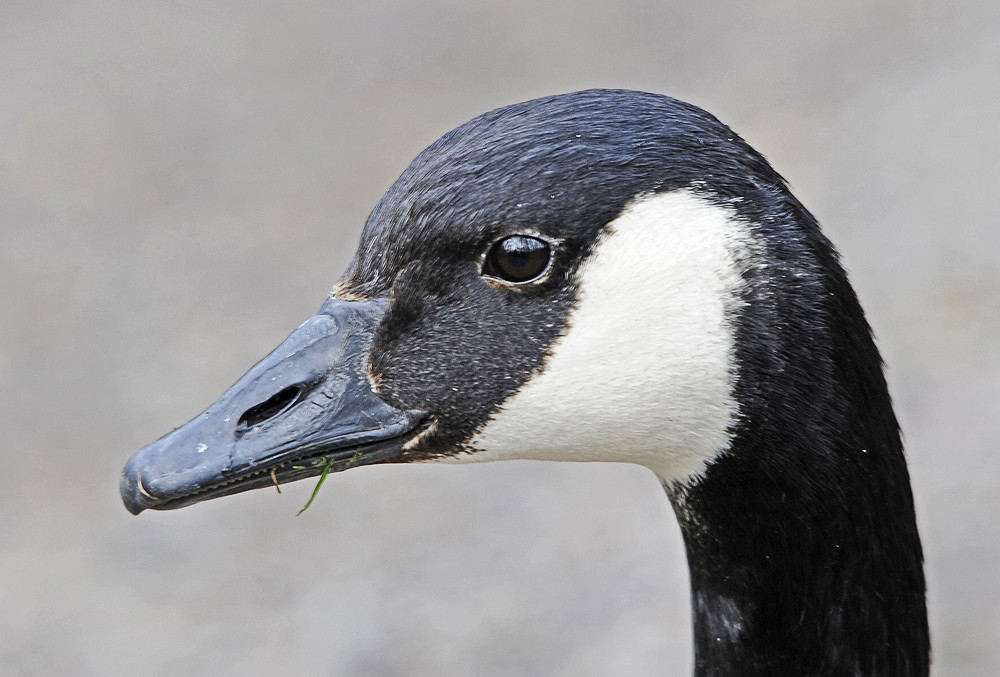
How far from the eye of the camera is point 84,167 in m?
6.88

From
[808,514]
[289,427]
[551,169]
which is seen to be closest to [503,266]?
[551,169]

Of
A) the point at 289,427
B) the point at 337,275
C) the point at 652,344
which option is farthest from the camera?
the point at 337,275

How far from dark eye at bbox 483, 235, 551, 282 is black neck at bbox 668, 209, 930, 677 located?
1.12 ft

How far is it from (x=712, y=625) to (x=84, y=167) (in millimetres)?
5664

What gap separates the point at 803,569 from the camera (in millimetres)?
2037

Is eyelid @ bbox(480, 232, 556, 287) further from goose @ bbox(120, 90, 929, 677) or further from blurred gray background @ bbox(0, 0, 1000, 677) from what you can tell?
blurred gray background @ bbox(0, 0, 1000, 677)

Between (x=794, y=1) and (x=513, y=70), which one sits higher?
(x=794, y=1)

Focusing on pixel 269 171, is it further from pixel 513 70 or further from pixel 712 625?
pixel 712 625

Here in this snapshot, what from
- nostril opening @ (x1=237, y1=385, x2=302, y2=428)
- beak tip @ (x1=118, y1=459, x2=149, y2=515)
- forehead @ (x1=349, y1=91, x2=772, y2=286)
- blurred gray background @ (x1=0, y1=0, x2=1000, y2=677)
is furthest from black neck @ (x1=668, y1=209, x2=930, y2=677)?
blurred gray background @ (x1=0, y1=0, x2=1000, y2=677)

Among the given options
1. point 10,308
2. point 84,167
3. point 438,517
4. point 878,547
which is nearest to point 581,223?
point 878,547

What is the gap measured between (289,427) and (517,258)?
0.49m

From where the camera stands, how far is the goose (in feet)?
6.14

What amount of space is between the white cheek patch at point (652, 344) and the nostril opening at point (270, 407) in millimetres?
370

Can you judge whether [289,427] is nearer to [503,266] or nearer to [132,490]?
[132,490]
